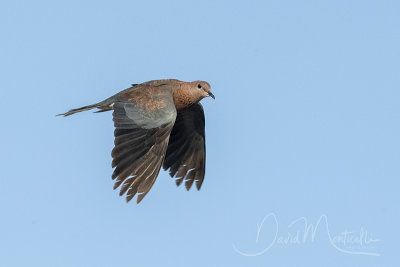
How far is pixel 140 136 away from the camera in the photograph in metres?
12.9

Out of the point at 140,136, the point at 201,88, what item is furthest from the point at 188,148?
the point at 140,136

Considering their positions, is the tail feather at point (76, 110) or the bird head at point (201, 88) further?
the tail feather at point (76, 110)

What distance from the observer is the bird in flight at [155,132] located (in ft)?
40.9

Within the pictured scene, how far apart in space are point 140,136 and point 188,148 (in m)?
2.49

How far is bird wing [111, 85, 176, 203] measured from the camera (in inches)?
486

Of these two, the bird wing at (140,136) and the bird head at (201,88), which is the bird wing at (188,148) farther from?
the bird wing at (140,136)

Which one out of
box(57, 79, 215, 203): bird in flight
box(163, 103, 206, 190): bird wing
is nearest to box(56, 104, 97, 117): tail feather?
box(57, 79, 215, 203): bird in flight

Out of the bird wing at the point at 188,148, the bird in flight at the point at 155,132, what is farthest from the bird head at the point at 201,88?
the bird wing at the point at 188,148

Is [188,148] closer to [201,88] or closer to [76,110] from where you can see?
[201,88]

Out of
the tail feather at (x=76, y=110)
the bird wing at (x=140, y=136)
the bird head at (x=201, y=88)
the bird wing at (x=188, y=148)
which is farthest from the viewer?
the bird wing at (x=188, y=148)

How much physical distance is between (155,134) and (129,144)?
0.45 meters

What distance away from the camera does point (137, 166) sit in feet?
41.0

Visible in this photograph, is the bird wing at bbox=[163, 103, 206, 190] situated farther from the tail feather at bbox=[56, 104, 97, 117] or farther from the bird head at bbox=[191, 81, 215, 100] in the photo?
the tail feather at bbox=[56, 104, 97, 117]

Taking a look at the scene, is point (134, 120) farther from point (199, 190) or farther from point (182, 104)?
point (199, 190)
